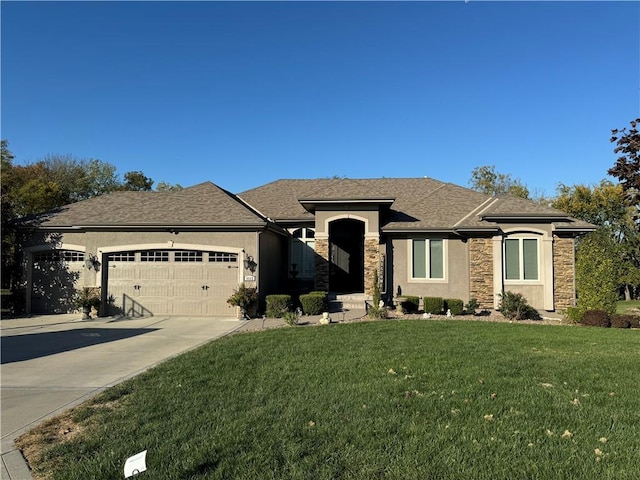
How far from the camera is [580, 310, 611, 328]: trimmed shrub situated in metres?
12.8

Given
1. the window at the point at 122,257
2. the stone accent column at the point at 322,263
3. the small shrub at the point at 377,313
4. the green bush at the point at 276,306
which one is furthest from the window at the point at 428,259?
the window at the point at 122,257

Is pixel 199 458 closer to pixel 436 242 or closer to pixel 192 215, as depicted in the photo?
pixel 192 215

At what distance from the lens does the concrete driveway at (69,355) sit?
17.9 feet

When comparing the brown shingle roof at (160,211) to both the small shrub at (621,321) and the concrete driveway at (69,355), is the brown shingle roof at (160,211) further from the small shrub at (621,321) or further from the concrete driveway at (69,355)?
the small shrub at (621,321)

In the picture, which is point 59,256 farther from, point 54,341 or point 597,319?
point 597,319

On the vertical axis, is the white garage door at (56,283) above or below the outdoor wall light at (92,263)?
below

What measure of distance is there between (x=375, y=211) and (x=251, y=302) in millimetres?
6191

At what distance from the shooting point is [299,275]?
64.6ft

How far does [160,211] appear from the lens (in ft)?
55.8

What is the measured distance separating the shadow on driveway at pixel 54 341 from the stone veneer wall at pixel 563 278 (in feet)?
48.6

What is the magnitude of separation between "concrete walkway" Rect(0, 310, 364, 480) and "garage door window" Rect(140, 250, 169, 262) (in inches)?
87.8

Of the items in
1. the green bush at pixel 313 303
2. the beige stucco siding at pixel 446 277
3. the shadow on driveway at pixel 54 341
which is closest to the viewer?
the shadow on driveway at pixel 54 341

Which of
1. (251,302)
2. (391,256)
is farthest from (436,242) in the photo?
(251,302)

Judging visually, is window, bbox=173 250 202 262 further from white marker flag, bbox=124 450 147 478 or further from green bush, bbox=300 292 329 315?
white marker flag, bbox=124 450 147 478
